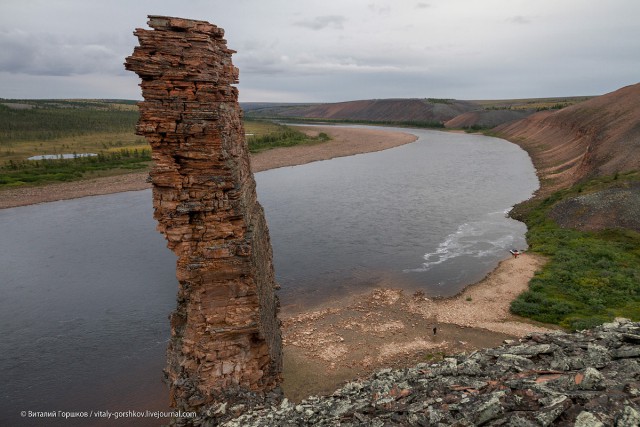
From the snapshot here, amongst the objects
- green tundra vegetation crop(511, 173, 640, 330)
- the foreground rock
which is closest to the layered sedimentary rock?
the foreground rock

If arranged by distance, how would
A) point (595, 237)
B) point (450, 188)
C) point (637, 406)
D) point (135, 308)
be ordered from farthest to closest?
1. point (450, 188)
2. point (595, 237)
3. point (135, 308)
4. point (637, 406)

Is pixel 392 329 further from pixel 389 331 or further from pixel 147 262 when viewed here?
pixel 147 262

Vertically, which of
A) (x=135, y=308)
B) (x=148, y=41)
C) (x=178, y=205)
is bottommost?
(x=135, y=308)

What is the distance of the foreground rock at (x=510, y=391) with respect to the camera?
26.3 ft

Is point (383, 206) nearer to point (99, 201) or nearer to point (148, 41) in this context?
point (99, 201)

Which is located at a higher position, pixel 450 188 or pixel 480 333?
pixel 450 188

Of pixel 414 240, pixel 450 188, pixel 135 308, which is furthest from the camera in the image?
pixel 450 188

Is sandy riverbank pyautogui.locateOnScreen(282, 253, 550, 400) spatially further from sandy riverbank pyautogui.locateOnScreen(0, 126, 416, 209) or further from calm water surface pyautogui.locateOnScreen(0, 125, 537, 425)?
sandy riverbank pyautogui.locateOnScreen(0, 126, 416, 209)

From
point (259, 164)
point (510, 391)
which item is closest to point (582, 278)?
point (510, 391)

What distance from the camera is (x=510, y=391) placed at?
906cm

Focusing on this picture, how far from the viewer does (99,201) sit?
48656 millimetres

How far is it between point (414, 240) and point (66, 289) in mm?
25874

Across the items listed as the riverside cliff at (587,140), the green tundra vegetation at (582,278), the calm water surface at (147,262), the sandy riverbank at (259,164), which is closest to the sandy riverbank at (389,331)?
the green tundra vegetation at (582,278)

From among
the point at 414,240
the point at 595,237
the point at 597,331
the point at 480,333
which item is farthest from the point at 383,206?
the point at 597,331
